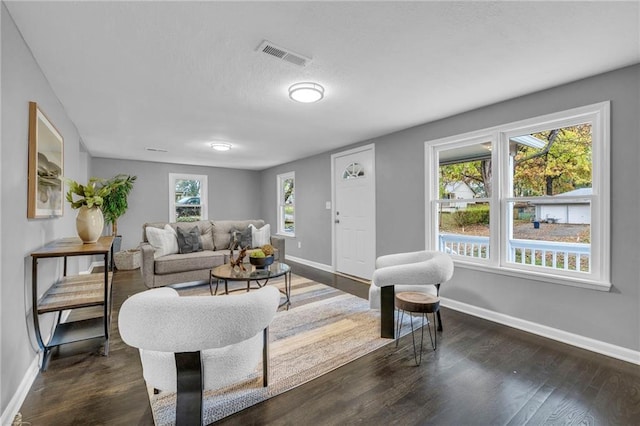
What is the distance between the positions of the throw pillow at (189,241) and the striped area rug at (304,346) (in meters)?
0.79

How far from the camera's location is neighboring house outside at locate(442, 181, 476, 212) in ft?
10.9

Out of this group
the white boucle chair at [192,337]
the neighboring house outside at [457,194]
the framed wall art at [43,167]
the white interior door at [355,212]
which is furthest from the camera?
the white interior door at [355,212]

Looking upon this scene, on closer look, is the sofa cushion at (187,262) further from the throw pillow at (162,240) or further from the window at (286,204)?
the window at (286,204)

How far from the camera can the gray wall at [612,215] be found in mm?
2184

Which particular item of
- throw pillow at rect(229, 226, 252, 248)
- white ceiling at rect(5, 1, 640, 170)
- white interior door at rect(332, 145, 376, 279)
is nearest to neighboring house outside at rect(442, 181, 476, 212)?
white ceiling at rect(5, 1, 640, 170)

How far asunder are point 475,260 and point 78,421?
3.53 metres

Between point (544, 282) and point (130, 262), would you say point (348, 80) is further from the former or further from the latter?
point (130, 262)

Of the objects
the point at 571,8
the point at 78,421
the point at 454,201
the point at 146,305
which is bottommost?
the point at 78,421

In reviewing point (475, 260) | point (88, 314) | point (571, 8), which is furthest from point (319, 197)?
point (571, 8)

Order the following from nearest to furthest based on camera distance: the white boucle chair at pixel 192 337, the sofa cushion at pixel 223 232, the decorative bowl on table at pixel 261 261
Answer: the white boucle chair at pixel 192 337 → the decorative bowl on table at pixel 261 261 → the sofa cushion at pixel 223 232

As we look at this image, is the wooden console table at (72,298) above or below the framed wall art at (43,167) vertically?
below

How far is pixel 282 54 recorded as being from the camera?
2.00 meters

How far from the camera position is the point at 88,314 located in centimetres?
274

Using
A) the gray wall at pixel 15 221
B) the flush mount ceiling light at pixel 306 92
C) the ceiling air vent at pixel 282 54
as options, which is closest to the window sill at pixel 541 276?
the flush mount ceiling light at pixel 306 92
